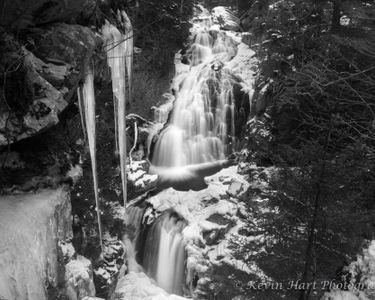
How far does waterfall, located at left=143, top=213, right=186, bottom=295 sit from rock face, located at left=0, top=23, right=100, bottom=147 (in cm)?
589

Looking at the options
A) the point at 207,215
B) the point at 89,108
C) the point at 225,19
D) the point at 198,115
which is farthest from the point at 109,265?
the point at 225,19

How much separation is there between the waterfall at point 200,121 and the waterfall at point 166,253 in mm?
4459

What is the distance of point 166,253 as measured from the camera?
36.8 feet

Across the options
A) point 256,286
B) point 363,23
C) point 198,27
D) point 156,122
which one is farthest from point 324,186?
point 198,27

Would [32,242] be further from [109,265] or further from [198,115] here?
[198,115]

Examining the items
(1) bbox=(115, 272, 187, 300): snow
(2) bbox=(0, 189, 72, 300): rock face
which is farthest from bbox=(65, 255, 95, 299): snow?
(1) bbox=(115, 272, 187, 300): snow

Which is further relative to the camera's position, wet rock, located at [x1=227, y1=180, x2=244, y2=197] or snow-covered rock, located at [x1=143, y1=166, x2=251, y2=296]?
wet rock, located at [x1=227, y1=180, x2=244, y2=197]

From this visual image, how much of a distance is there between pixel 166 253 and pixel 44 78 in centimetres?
664

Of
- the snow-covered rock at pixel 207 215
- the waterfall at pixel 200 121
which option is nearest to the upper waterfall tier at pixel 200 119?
the waterfall at pixel 200 121

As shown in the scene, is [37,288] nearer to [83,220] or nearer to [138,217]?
[83,220]

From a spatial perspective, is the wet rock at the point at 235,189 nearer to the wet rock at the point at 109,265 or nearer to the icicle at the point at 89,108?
the wet rock at the point at 109,265

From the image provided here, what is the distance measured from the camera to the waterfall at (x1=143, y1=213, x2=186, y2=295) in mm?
10789

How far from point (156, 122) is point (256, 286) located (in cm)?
1132

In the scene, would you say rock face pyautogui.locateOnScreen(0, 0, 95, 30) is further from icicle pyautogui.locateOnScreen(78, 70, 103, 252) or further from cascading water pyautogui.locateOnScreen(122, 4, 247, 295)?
cascading water pyautogui.locateOnScreen(122, 4, 247, 295)
